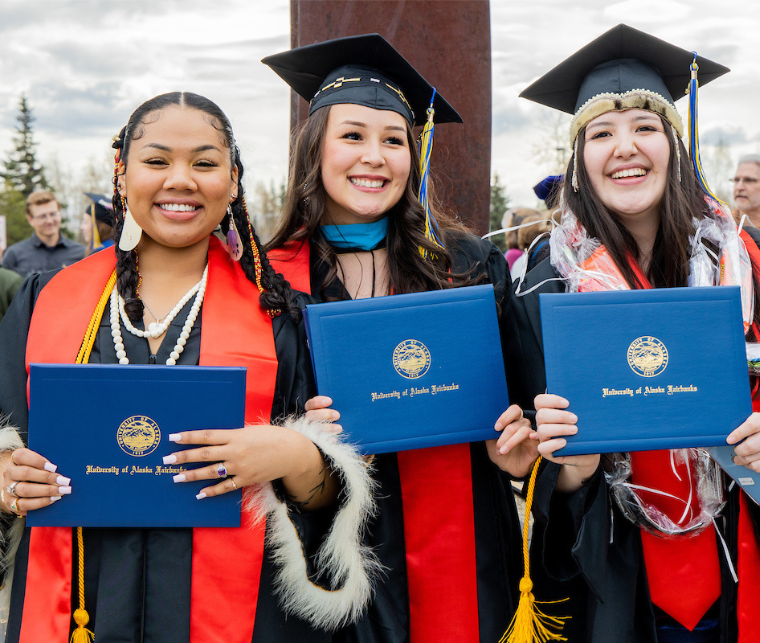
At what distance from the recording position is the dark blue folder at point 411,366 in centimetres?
183

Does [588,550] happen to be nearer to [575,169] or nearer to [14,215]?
[575,169]

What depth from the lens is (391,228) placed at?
7.82 ft

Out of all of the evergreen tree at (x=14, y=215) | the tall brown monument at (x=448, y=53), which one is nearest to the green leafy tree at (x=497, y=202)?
the evergreen tree at (x=14, y=215)

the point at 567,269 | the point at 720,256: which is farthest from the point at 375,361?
the point at 720,256

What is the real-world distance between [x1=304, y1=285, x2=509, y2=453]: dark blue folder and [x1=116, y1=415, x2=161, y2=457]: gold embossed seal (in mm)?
443

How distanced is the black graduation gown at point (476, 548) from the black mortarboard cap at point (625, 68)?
0.69 metres

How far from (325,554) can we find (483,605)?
0.59 m

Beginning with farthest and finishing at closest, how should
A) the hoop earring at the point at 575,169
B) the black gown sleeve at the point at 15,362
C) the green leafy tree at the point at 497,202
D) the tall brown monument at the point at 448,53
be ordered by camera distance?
the green leafy tree at the point at 497,202 < the tall brown monument at the point at 448,53 < the hoop earring at the point at 575,169 < the black gown sleeve at the point at 15,362

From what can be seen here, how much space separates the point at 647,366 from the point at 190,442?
1133mm

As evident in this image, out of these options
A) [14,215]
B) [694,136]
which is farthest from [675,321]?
[14,215]

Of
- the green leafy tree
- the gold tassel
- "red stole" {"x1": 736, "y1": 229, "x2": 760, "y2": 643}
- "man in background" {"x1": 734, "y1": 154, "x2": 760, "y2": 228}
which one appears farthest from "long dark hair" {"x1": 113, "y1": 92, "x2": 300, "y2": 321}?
the green leafy tree

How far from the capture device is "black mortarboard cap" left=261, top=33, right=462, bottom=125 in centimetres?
228

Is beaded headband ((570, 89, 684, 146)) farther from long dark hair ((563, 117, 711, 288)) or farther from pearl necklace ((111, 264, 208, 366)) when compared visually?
pearl necklace ((111, 264, 208, 366))

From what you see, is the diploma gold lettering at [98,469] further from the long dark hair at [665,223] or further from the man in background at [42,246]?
the man in background at [42,246]
